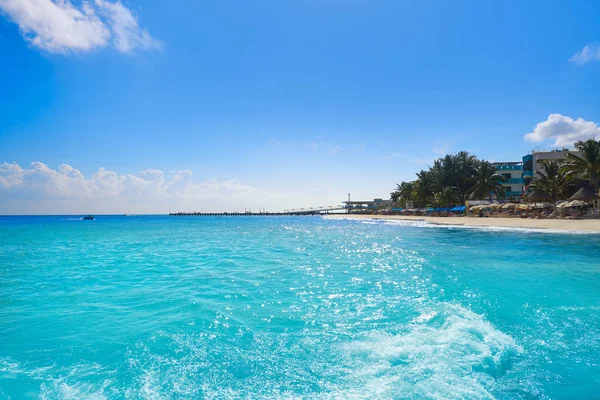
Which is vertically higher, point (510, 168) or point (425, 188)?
point (510, 168)

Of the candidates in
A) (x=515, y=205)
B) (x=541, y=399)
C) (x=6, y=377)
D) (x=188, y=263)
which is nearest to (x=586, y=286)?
(x=541, y=399)

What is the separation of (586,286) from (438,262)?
20.2ft

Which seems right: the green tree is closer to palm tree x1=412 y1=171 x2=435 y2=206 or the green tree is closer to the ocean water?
palm tree x1=412 y1=171 x2=435 y2=206

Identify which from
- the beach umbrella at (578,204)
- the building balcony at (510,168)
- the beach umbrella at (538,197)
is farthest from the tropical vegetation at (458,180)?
the beach umbrella at (578,204)

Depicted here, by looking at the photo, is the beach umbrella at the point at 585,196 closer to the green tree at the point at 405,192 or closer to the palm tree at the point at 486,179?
the palm tree at the point at 486,179

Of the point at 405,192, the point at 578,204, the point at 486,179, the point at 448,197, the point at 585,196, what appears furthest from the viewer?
the point at 405,192

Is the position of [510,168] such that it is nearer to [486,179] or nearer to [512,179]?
[512,179]

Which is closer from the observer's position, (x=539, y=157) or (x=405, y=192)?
(x=539, y=157)

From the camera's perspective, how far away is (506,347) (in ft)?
19.0

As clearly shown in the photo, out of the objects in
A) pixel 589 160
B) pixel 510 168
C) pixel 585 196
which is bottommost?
pixel 585 196

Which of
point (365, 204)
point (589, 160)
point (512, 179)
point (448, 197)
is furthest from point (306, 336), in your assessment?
point (365, 204)

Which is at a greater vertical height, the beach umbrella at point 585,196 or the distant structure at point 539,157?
the distant structure at point 539,157

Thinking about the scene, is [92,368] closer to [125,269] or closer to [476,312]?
[476,312]

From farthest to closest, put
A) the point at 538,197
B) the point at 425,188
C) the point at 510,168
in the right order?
the point at 425,188
the point at 510,168
the point at 538,197
